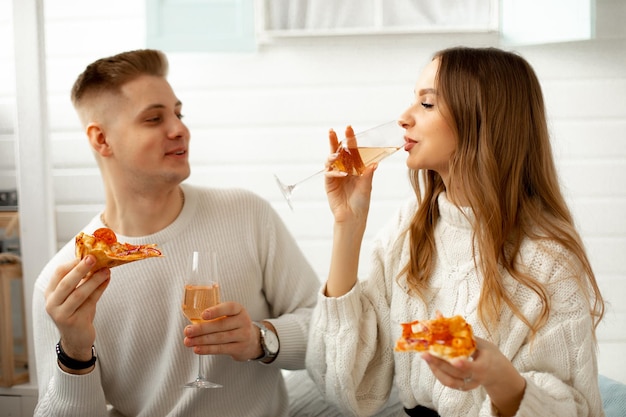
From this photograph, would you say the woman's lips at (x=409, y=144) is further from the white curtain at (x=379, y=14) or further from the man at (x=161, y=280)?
the white curtain at (x=379, y=14)

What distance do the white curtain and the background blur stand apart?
2.1 inches

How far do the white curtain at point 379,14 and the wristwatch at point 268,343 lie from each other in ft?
5.66

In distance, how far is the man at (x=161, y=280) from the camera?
2445mm

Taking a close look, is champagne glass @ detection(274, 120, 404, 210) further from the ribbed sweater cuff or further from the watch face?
the watch face

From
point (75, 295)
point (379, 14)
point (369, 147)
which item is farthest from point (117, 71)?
point (379, 14)

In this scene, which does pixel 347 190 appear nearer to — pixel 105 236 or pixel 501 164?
pixel 501 164

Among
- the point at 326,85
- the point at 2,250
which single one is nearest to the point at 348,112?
the point at 326,85

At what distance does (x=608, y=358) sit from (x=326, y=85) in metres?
1.80

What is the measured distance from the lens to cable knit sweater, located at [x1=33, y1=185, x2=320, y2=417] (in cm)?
245

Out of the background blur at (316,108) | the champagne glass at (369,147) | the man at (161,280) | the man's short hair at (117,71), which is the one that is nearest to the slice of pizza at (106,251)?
the man at (161,280)

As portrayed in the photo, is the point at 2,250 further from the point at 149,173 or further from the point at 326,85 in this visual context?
the point at 326,85

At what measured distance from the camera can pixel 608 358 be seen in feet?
12.1

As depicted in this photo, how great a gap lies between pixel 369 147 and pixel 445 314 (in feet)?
1.62

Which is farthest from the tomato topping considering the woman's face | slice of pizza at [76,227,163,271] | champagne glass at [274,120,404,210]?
the woman's face
